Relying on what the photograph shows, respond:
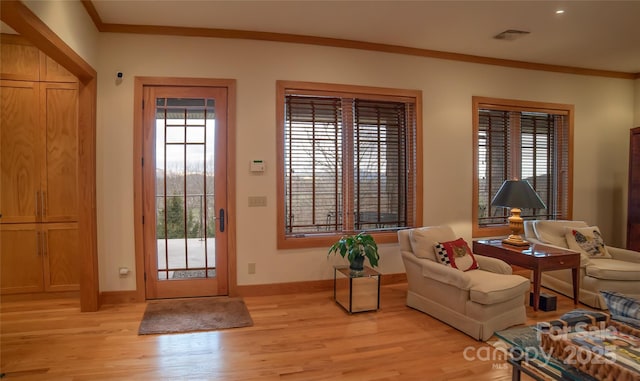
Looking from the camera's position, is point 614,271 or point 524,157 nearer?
point 614,271

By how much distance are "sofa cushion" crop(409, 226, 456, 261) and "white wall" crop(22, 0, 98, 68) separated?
11.7 feet

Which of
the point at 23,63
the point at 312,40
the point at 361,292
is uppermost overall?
the point at 312,40

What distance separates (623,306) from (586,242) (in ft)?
9.05

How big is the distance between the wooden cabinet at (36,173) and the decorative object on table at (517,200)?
15.2 feet

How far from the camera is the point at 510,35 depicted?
4.27 m

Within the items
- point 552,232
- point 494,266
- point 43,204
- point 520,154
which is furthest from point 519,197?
point 43,204

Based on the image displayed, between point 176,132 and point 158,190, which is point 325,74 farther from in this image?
point 158,190

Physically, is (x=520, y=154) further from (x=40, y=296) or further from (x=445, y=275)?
(x=40, y=296)

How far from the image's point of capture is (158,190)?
4.10 m

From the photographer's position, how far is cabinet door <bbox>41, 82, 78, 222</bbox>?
4.00m

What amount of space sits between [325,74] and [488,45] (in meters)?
2.05

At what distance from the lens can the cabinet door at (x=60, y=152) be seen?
4.00 meters

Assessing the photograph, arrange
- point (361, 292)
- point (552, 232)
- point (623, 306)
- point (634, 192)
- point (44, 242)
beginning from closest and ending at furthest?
point (623, 306) → point (361, 292) → point (44, 242) → point (552, 232) → point (634, 192)

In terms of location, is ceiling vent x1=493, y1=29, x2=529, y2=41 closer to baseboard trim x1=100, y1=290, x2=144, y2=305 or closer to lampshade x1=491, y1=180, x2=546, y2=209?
lampshade x1=491, y1=180, x2=546, y2=209
